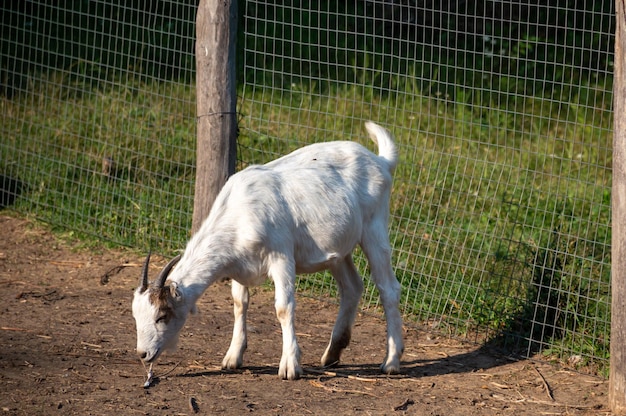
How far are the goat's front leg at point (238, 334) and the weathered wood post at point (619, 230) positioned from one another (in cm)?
213

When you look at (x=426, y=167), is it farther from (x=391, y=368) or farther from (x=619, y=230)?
(x=619, y=230)

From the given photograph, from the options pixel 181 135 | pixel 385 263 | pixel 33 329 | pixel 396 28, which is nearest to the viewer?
pixel 385 263

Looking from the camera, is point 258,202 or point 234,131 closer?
point 258,202

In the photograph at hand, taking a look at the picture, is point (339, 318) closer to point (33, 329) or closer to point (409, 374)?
point (409, 374)

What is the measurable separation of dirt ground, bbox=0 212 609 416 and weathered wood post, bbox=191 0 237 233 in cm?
90

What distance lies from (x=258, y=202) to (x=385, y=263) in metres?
0.93

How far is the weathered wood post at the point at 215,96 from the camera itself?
673cm

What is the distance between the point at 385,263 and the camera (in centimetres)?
572

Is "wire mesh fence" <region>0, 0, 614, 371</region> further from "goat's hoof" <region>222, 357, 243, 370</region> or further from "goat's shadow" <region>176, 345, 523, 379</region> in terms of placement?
"goat's hoof" <region>222, 357, 243, 370</region>

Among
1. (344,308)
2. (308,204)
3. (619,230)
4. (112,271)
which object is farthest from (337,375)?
(112,271)

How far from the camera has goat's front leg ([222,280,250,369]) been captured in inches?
217

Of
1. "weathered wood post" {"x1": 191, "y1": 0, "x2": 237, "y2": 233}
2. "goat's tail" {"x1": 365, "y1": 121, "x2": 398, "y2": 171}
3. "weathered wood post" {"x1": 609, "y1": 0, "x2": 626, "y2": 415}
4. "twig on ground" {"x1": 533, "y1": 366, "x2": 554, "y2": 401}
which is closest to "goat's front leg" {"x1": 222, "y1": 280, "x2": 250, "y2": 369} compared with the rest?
"goat's tail" {"x1": 365, "y1": 121, "x2": 398, "y2": 171}

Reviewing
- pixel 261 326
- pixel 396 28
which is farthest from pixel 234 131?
pixel 396 28

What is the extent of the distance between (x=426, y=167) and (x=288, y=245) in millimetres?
2337
